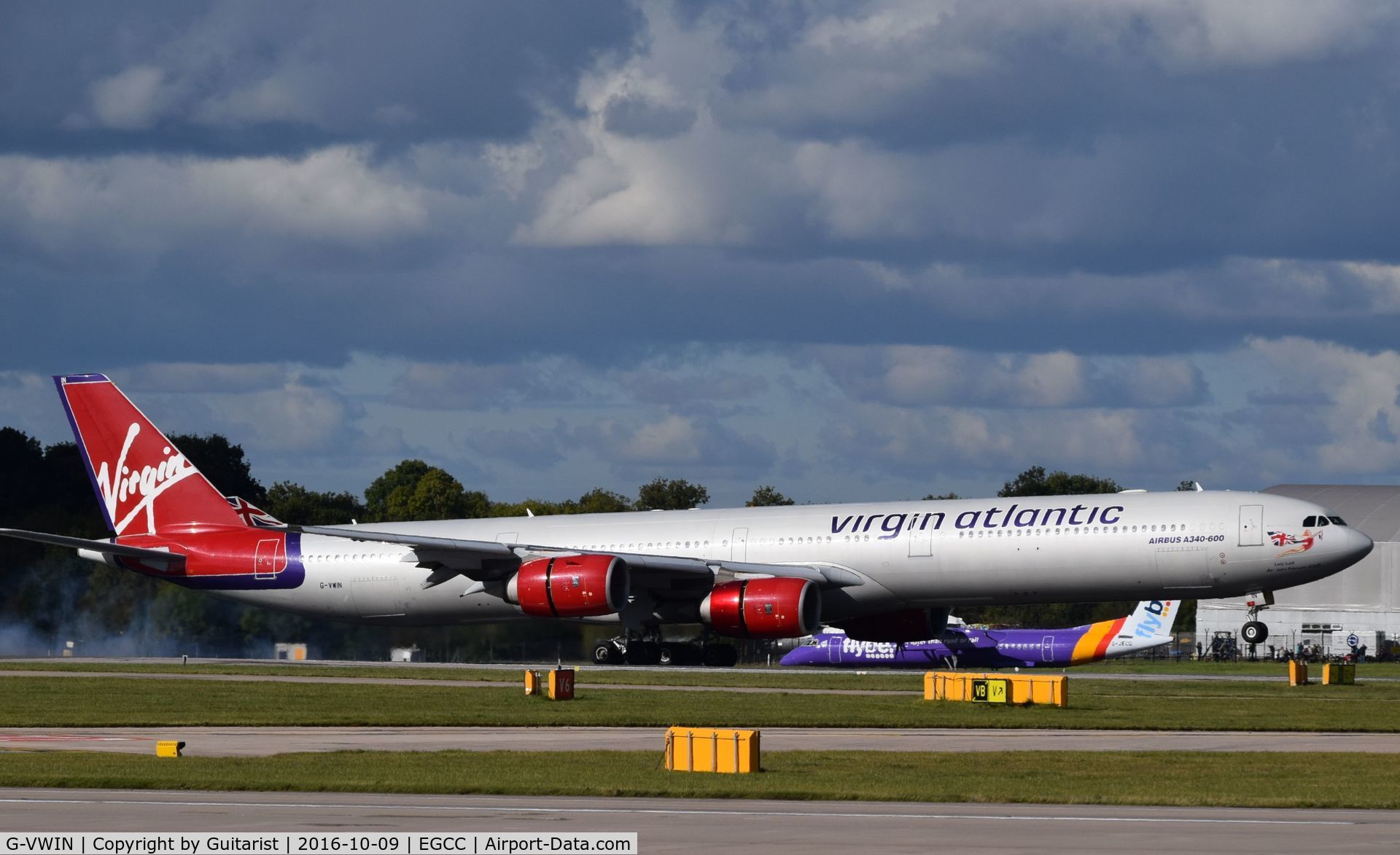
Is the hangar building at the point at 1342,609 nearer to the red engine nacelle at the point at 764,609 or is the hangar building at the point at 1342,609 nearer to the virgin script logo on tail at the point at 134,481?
the red engine nacelle at the point at 764,609

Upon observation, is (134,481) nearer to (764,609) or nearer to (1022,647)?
(764,609)

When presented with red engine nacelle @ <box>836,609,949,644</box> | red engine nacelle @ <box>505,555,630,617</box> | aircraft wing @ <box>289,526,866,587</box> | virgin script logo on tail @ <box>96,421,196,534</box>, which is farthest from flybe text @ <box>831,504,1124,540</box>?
virgin script logo on tail @ <box>96,421,196,534</box>

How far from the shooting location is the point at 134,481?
64750mm

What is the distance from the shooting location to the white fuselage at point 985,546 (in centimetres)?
5128

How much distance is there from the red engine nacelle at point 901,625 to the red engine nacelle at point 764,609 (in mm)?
5455

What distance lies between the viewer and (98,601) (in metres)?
74.3

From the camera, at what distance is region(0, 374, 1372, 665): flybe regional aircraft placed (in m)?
51.6

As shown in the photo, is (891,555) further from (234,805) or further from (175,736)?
(234,805)

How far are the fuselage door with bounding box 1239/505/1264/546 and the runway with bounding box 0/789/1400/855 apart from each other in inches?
1287

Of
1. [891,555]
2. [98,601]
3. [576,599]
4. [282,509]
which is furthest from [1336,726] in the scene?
[282,509]
